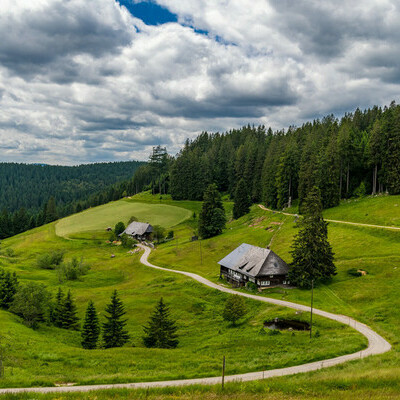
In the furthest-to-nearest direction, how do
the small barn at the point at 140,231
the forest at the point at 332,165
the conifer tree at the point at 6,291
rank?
the small barn at the point at 140,231
the forest at the point at 332,165
the conifer tree at the point at 6,291

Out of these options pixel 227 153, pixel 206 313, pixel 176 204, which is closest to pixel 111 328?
pixel 206 313

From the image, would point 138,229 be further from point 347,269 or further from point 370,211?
point 347,269

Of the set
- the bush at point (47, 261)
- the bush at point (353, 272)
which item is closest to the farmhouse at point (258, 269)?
the bush at point (353, 272)

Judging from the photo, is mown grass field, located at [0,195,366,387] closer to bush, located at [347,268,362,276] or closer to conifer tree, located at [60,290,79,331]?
conifer tree, located at [60,290,79,331]

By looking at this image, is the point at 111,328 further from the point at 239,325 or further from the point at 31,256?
the point at 31,256

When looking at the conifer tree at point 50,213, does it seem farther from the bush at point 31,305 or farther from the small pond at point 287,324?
the small pond at point 287,324

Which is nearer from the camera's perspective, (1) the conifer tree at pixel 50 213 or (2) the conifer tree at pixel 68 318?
(2) the conifer tree at pixel 68 318

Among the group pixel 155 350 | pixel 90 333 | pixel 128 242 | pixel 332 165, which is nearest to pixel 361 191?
pixel 332 165
